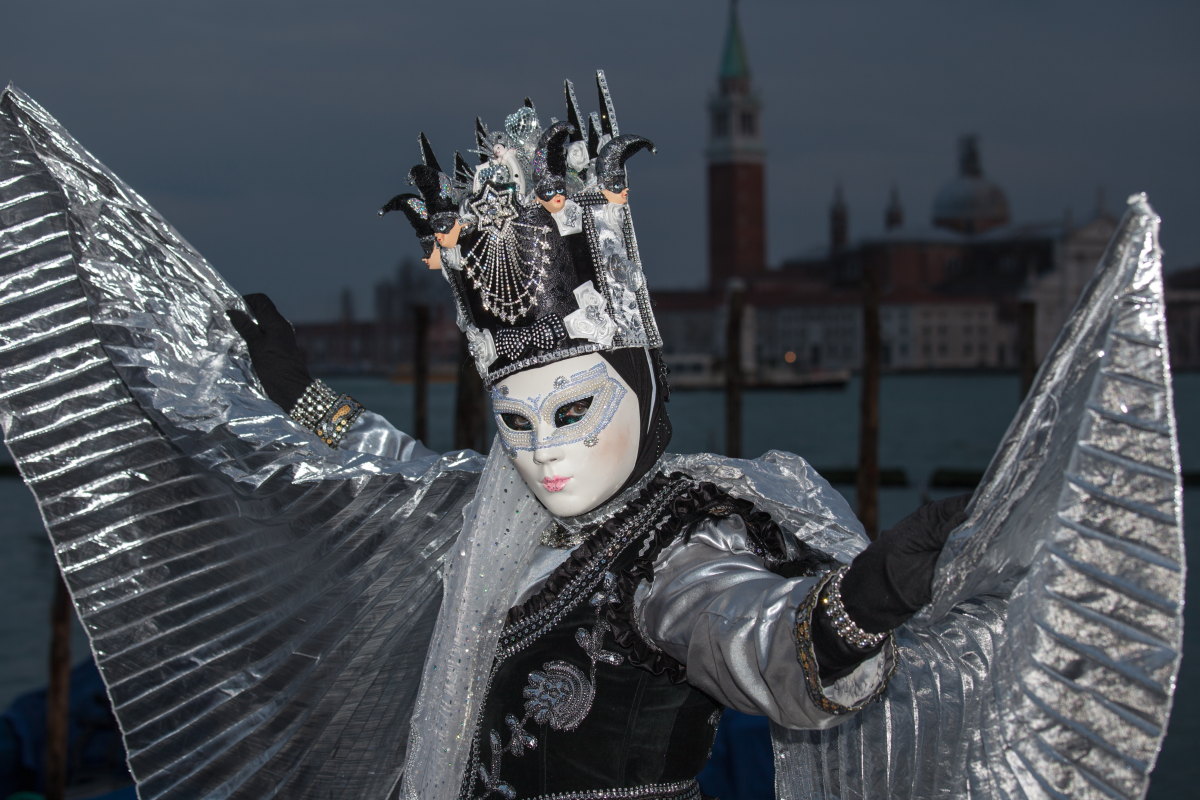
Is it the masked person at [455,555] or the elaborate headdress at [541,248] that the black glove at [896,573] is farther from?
the elaborate headdress at [541,248]

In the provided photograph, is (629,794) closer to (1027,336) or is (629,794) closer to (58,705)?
(58,705)

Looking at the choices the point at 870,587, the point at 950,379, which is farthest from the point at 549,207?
the point at 950,379

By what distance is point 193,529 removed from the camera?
1.70 m

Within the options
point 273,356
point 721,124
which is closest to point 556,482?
point 273,356

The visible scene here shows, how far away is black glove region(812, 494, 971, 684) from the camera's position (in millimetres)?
1069

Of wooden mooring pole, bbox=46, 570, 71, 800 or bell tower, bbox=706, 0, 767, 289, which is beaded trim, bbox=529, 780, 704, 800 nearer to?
wooden mooring pole, bbox=46, 570, 71, 800

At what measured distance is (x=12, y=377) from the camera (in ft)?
5.47

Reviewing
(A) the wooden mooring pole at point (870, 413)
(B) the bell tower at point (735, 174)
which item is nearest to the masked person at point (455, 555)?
(A) the wooden mooring pole at point (870, 413)

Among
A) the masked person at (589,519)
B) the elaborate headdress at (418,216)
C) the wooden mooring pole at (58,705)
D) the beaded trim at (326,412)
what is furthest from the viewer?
the wooden mooring pole at (58,705)

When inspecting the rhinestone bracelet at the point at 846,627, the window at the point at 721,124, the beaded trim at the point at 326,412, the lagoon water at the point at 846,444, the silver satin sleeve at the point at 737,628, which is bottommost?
the lagoon water at the point at 846,444

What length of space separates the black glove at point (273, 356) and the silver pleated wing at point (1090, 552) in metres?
1.06

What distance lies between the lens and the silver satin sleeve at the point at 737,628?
45.9 inches

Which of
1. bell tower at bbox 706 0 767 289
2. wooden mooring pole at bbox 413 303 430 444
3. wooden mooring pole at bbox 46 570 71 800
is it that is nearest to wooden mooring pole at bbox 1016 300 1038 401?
wooden mooring pole at bbox 413 303 430 444

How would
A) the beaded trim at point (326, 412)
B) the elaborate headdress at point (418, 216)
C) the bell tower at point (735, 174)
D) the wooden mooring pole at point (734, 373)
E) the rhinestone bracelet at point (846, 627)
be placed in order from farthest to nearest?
the bell tower at point (735, 174)
the wooden mooring pole at point (734, 373)
the beaded trim at point (326, 412)
the elaborate headdress at point (418, 216)
the rhinestone bracelet at point (846, 627)
